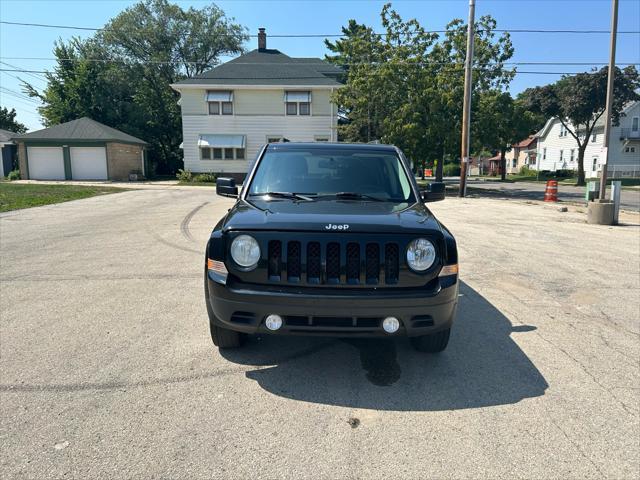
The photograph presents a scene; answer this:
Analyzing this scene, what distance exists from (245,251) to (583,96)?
42.3 meters

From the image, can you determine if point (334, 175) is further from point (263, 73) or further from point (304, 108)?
point (263, 73)

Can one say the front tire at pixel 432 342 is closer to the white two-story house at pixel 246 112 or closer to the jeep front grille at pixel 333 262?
the jeep front grille at pixel 333 262

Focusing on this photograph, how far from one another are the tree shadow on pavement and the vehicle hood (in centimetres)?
115

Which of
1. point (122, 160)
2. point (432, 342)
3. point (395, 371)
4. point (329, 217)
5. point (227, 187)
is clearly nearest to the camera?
point (329, 217)

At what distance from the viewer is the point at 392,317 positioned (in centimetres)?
322

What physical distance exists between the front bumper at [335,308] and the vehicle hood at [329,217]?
17.0 inches

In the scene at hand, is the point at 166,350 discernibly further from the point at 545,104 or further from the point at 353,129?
the point at 545,104

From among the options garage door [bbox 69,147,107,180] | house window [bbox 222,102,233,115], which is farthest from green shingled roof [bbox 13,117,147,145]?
house window [bbox 222,102,233,115]

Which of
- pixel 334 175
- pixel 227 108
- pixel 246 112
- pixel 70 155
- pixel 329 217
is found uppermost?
pixel 227 108

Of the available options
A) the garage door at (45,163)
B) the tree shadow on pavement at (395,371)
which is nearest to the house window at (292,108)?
the garage door at (45,163)

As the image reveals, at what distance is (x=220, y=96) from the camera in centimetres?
3234

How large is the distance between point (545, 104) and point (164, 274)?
4194 cm

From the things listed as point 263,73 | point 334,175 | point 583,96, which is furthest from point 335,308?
point 583,96

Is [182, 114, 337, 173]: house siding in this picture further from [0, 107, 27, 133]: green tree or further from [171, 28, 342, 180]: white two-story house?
[0, 107, 27, 133]: green tree
